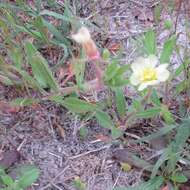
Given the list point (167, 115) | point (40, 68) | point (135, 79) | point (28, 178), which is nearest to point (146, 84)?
point (135, 79)

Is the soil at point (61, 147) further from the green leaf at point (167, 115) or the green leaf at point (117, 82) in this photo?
the green leaf at point (117, 82)

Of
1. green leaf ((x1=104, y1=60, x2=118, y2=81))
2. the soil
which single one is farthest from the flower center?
the soil

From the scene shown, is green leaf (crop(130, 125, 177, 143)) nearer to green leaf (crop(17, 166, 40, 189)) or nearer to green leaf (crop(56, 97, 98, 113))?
green leaf (crop(56, 97, 98, 113))

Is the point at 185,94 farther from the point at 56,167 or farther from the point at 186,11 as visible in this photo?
the point at 56,167

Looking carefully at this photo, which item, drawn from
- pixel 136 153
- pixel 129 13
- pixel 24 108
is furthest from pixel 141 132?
pixel 129 13

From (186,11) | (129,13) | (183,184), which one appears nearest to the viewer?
(183,184)

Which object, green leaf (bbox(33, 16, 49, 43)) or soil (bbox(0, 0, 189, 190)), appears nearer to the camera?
soil (bbox(0, 0, 189, 190))

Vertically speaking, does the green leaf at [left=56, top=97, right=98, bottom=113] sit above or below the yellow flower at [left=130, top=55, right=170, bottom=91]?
below
